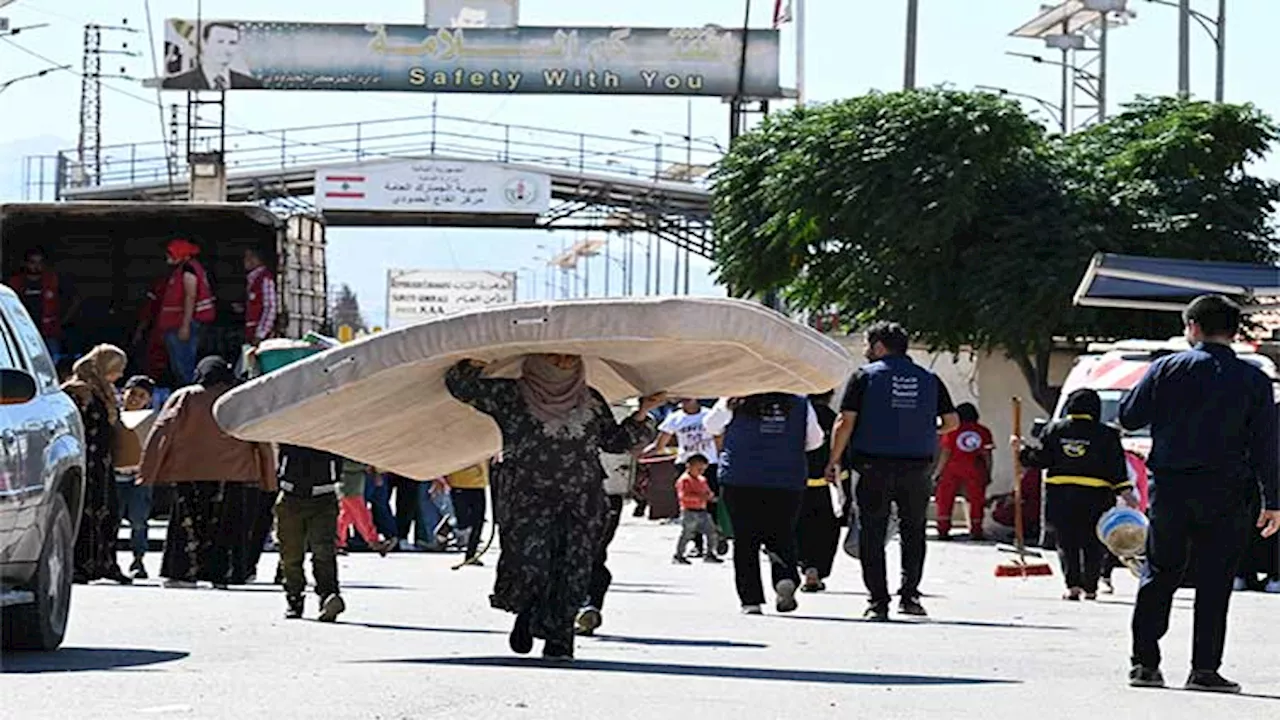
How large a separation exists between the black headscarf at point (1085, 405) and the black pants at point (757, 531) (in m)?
3.75

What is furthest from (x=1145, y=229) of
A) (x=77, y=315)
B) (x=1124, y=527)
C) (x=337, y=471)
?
(x=337, y=471)

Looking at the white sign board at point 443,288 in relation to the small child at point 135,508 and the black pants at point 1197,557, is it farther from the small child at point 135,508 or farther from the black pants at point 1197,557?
the black pants at point 1197,557

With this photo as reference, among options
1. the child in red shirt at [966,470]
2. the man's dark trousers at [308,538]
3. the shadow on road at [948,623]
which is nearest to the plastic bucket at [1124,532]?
the shadow on road at [948,623]

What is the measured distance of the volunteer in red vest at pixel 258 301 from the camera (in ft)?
90.4

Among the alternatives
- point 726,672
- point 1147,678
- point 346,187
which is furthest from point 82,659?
point 346,187

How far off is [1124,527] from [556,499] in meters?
8.15

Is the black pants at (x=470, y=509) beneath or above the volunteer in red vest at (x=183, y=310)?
beneath

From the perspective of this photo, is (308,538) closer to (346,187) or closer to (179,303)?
(179,303)

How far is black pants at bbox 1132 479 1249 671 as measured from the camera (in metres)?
12.8

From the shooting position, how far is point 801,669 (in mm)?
13391

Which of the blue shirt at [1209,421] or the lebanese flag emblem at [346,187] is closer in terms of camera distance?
the blue shirt at [1209,421]

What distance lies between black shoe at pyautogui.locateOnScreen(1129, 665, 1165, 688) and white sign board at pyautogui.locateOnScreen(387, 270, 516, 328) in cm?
7722

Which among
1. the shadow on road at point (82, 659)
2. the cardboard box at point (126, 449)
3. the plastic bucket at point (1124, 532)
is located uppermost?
the cardboard box at point (126, 449)

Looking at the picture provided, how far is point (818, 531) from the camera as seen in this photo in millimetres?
20688
